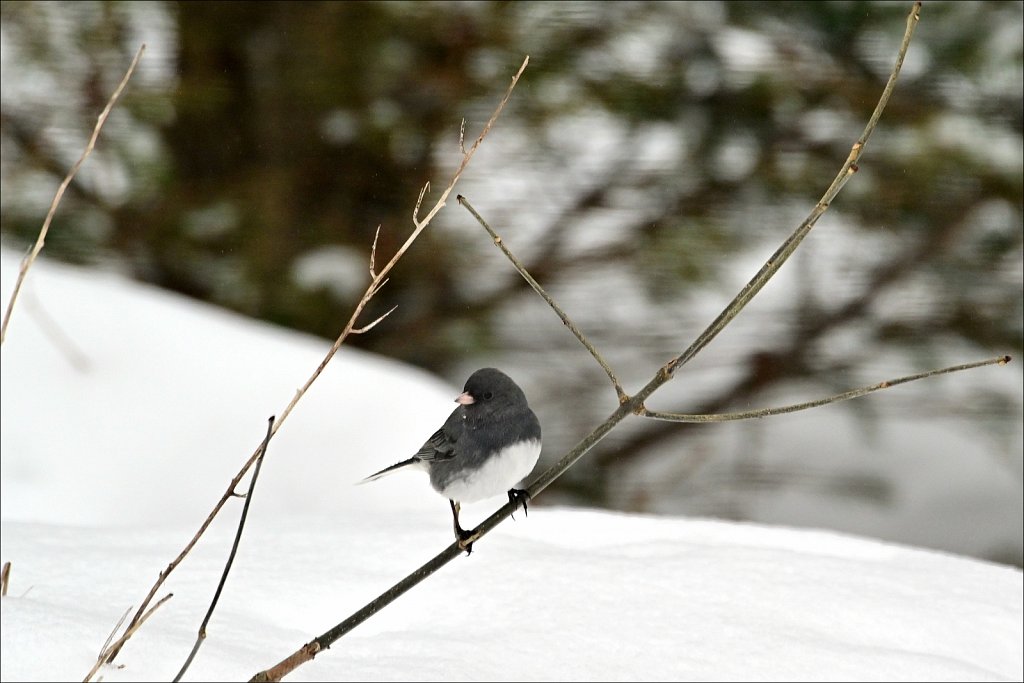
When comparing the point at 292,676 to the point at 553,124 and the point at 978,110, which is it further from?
the point at 978,110

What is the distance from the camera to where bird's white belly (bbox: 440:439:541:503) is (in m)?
0.60

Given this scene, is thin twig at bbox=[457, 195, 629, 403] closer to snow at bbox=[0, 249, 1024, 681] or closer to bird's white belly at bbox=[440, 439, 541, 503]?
bird's white belly at bbox=[440, 439, 541, 503]

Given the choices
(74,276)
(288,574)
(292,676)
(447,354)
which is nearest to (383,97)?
(447,354)

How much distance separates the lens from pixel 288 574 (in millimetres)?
1267

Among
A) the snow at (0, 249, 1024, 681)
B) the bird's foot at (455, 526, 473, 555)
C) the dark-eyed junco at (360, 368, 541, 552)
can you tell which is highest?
the snow at (0, 249, 1024, 681)

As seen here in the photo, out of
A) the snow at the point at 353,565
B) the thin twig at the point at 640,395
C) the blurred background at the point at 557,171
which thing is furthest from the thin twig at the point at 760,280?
the blurred background at the point at 557,171

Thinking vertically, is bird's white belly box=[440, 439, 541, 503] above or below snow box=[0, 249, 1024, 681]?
below

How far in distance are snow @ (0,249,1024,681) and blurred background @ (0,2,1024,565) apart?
988 mm

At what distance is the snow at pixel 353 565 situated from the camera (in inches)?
42.9

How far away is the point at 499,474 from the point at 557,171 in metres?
2.60

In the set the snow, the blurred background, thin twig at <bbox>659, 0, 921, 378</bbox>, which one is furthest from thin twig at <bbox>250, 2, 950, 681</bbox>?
the blurred background

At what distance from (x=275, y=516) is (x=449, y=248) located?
63.9 inches

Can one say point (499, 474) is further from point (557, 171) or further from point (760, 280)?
point (557, 171)

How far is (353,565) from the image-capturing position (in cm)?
131
